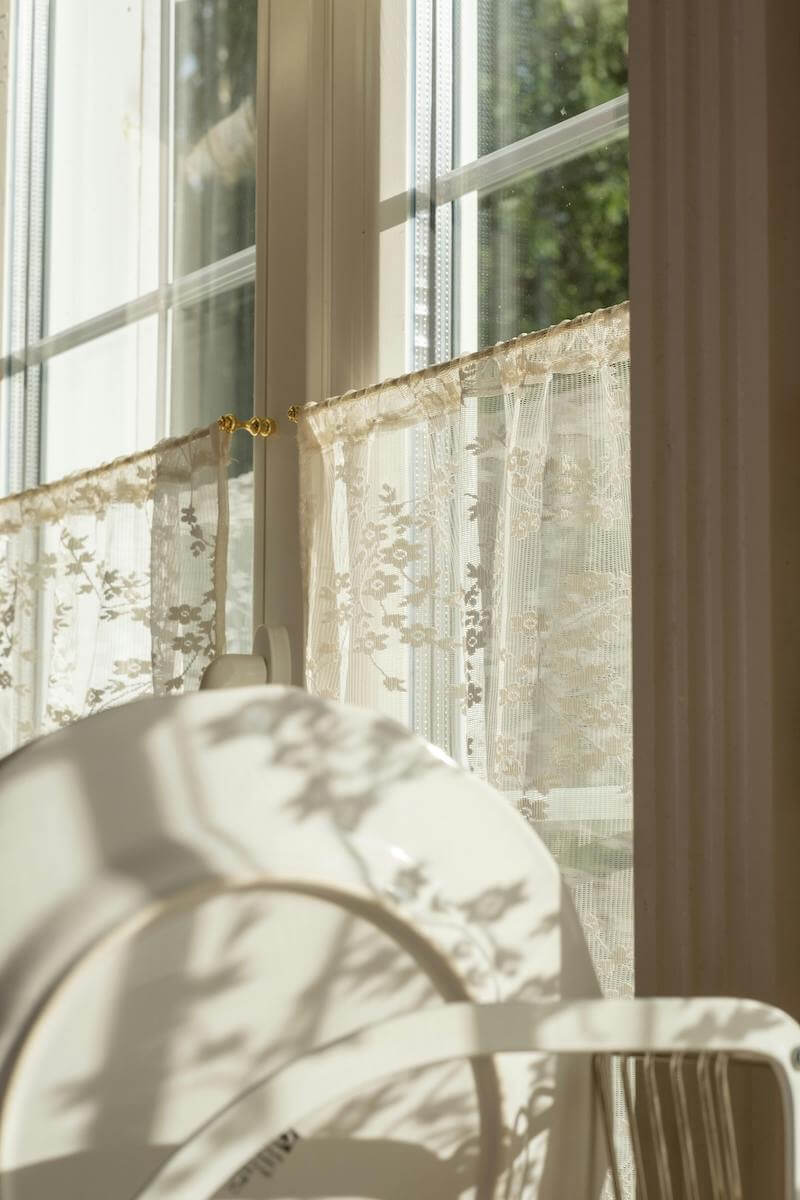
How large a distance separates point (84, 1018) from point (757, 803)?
→ 0.49 meters

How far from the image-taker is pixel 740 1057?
2.38ft

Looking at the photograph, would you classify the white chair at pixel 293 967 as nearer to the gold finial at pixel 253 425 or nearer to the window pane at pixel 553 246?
the window pane at pixel 553 246

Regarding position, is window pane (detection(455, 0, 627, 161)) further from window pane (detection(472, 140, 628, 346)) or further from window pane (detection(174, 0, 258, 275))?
window pane (detection(174, 0, 258, 275))

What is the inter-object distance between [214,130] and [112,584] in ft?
2.14

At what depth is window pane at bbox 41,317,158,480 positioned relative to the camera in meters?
1.92

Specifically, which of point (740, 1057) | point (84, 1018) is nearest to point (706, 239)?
point (740, 1057)

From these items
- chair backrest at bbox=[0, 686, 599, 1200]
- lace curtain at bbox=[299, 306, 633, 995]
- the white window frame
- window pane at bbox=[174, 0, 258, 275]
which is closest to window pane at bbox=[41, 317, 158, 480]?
window pane at bbox=[174, 0, 258, 275]

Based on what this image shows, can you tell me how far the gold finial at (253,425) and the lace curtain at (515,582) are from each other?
20cm

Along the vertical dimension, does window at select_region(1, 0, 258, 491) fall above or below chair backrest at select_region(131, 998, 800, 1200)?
above

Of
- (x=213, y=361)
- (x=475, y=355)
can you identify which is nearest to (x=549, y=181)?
(x=475, y=355)

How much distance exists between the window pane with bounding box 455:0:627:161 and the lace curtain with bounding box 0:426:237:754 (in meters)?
0.51

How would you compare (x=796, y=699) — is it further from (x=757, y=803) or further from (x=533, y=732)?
(x=533, y=732)

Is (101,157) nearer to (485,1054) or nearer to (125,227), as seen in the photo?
(125,227)

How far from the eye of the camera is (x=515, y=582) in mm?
1240
